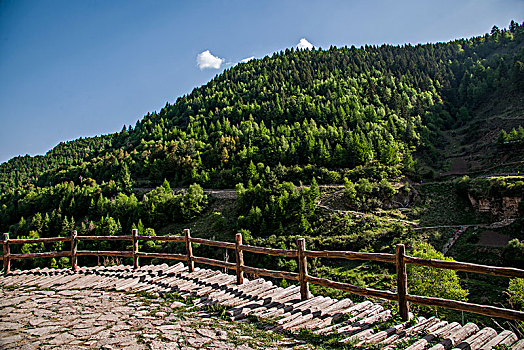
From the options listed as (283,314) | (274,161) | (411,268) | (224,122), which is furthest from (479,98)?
(283,314)

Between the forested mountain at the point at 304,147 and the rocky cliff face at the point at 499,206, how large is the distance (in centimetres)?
268

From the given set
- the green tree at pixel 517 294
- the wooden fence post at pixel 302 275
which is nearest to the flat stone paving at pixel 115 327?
the wooden fence post at pixel 302 275

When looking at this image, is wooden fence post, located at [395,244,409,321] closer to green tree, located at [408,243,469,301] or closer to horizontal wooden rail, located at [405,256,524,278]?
horizontal wooden rail, located at [405,256,524,278]

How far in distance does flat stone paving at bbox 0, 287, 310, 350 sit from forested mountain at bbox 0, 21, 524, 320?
3827cm

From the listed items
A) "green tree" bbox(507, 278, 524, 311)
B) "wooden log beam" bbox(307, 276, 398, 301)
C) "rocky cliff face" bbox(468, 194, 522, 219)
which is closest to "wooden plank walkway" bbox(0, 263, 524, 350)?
"wooden log beam" bbox(307, 276, 398, 301)

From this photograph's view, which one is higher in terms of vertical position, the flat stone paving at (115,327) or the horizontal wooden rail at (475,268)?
the horizontal wooden rail at (475,268)

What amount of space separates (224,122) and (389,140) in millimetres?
44325

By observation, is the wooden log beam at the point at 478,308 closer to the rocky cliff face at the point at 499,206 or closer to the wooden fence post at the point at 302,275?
the wooden fence post at the point at 302,275

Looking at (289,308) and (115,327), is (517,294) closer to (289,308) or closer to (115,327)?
(289,308)

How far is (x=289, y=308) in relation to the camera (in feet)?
20.9

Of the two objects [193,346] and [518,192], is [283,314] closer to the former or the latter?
[193,346]

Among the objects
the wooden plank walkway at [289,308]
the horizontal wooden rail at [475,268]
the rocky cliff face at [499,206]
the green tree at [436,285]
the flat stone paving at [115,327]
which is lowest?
the green tree at [436,285]

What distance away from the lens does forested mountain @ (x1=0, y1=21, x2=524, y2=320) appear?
51969 mm

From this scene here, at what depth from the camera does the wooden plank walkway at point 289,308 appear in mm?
4902
